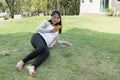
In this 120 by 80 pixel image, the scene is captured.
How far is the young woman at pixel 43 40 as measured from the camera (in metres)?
5.40

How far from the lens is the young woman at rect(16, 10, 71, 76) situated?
5.40 meters

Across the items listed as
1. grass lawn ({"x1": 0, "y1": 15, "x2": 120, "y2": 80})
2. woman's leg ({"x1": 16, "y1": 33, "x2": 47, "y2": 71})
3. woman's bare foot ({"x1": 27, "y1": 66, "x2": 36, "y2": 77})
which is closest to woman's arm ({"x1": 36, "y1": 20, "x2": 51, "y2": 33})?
woman's leg ({"x1": 16, "y1": 33, "x2": 47, "y2": 71})

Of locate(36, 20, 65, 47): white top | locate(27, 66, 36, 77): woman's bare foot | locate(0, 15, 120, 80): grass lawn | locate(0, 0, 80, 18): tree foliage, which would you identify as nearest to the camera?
locate(27, 66, 36, 77): woman's bare foot

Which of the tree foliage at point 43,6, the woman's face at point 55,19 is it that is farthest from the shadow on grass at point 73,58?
the tree foliage at point 43,6

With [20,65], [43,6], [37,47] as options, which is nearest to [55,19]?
[37,47]

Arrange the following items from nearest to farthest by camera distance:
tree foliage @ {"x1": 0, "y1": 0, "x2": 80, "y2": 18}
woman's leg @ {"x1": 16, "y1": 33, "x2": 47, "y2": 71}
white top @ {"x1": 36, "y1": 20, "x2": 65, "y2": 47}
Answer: woman's leg @ {"x1": 16, "y1": 33, "x2": 47, "y2": 71}, white top @ {"x1": 36, "y1": 20, "x2": 65, "y2": 47}, tree foliage @ {"x1": 0, "y1": 0, "x2": 80, "y2": 18}

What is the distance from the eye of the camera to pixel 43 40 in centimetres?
596

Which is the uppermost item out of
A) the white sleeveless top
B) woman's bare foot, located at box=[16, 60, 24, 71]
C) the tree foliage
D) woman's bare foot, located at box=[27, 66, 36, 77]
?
the tree foliage

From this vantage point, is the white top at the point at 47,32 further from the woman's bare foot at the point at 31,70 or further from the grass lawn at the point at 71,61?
A: the woman's bare foot at the point at 31,70

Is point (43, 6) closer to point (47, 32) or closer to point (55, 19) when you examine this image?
point (55, 19)

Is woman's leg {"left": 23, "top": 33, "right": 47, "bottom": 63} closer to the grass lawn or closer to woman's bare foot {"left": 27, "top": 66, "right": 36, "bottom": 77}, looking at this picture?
the grass lawn

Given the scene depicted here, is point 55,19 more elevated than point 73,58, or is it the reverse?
point 55,19

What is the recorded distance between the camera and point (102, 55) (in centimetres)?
642

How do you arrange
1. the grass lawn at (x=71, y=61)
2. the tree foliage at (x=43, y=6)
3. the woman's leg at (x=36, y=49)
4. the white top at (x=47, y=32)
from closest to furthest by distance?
the grass lawn at (x=71, y=61) → the woman's leg at (x=36, y=49) → the white top at (x=47, y=32) → the tree foliage at (x=43, y=6)
